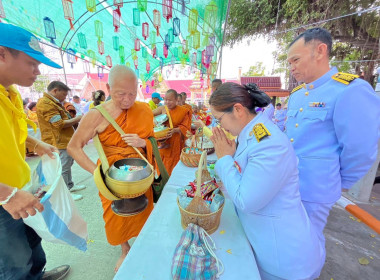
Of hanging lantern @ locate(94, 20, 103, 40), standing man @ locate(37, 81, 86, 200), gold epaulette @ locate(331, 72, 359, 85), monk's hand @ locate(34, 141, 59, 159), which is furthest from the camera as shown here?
hanging lantern @ locate(94, 20, 103, 40)

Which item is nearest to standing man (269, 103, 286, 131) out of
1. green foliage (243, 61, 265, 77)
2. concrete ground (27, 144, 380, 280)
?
concrete ground (27, 144, 380, 280)

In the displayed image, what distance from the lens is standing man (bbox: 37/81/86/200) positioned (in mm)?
2861

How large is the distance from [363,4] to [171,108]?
27.4 ft

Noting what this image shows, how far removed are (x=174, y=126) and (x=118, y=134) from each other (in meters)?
2.16

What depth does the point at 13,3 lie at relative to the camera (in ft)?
16.9

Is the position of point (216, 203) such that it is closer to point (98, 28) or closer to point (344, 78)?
point (344, 78)

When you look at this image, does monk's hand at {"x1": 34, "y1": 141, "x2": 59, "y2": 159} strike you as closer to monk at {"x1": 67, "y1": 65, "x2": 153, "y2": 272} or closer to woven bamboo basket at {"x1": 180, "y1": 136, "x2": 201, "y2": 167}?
→ monk at {"x1": 67, "y1": 65, "x2": 153, "y2": 272}

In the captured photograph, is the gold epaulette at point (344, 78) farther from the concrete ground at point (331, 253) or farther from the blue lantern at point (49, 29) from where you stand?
the blue lantern at point (49, 29)

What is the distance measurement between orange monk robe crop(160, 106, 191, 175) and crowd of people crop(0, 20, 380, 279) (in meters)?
1.92

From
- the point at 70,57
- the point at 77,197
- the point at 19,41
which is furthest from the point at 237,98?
the point at 70,57

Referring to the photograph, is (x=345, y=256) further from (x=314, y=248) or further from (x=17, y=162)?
(x=17, y=162)

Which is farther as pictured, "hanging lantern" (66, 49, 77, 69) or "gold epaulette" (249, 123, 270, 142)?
"hanging lantern" (66, 49, 77, 69)

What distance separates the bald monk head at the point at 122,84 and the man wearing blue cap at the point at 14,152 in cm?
47

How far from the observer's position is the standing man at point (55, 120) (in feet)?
9.39
